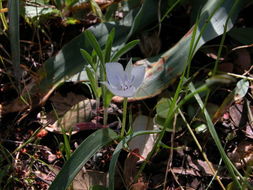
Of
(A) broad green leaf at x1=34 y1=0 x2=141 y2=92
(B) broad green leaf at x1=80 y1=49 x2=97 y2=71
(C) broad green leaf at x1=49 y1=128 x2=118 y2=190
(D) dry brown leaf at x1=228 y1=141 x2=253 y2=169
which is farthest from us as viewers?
(A) broad green leaf at x1=34 y1=0 x2=141 y2=92

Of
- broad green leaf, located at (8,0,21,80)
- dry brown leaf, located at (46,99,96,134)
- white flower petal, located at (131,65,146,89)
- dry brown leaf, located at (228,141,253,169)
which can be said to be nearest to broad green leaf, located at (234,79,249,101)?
dry brown leaf, located at (228,141,253,169)

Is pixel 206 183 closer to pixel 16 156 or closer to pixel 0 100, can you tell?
pixel 16 156

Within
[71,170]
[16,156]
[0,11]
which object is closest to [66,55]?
[0,11]

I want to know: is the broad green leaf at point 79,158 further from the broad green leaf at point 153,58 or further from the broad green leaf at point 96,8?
the broad green leaf at point 96,8

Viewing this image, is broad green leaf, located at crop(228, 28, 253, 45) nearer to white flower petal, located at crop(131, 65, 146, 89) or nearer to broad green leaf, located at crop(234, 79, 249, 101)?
broad green leaf, located at crop(234, 79, 249, 101)

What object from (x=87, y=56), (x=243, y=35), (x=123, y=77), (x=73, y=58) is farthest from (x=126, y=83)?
(x=243, y=35)
